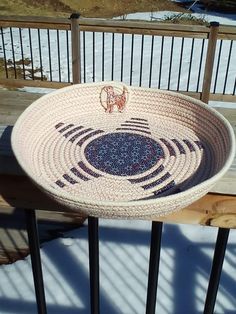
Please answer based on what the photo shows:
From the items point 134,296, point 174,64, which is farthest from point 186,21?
point 134,296

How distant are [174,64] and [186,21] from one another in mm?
3429

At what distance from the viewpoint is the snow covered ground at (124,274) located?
3.46 m

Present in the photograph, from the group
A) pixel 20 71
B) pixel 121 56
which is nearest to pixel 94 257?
pixel 121 56

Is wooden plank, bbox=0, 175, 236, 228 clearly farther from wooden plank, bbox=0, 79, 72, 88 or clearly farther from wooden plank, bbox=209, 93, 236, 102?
wooden plank, bbox=209, 93, 236, 102

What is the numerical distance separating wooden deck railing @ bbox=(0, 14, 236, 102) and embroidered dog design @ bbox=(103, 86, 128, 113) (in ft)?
9.87

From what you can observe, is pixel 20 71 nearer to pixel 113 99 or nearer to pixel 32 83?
pixel 32 83

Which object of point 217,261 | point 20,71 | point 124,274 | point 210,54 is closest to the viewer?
point 217,261

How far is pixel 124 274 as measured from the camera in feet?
12.1

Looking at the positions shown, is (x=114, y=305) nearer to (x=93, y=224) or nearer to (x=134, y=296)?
(x=134, y=296)

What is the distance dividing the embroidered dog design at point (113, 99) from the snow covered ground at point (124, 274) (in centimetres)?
220

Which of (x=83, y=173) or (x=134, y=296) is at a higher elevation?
(x=83, y=173)

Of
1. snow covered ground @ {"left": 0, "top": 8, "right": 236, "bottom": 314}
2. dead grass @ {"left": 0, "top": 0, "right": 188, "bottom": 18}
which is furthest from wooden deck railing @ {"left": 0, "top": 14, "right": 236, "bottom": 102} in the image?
dead grass @ {"left": 0, "top": 0, "right": 188, "bottom": 18}

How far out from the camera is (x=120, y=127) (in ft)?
5.16

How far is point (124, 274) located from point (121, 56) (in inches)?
196
